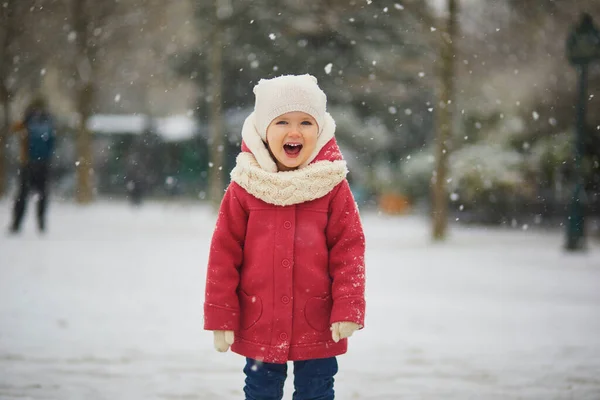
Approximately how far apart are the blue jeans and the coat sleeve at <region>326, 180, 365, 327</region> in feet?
0.85

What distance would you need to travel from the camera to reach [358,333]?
5082 millimetres

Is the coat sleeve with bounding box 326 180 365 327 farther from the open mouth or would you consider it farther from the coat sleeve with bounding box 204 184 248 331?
the coat sleeve with bounding box 204 184 248 331

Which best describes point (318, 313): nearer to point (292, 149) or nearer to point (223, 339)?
point (223, 339)

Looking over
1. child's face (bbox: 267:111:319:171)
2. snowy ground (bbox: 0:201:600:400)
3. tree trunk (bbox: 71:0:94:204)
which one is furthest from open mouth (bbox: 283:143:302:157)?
tree trunk (bbox: 71:0:94:204)

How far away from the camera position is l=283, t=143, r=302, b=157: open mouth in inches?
105

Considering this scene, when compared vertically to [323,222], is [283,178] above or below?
above

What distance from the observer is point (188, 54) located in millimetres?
22125

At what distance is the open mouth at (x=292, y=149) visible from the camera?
268 centimetres

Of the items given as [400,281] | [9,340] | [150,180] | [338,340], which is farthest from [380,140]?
[338,340]

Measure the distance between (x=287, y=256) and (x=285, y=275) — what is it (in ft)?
0.25

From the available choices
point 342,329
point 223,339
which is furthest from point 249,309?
point 342,329

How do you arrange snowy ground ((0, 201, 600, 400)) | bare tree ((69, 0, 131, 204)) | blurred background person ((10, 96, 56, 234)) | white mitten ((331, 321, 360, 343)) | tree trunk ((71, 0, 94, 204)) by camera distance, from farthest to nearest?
tree trunk ((71, 0, 94, 204)) → bare tree ((69, 0, 131, 204)) → blurred background person ((10, 96, 56, 234)) → snowy ground ((0, 201, 600, 400)) → white mitten ((331, 321, 360, 343))

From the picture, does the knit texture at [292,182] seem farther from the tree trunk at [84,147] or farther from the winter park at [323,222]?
the tree trunk at [84,147]

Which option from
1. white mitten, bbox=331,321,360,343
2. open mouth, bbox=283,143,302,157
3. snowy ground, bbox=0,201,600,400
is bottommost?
snowy ground, bbox=0,201,600,400
